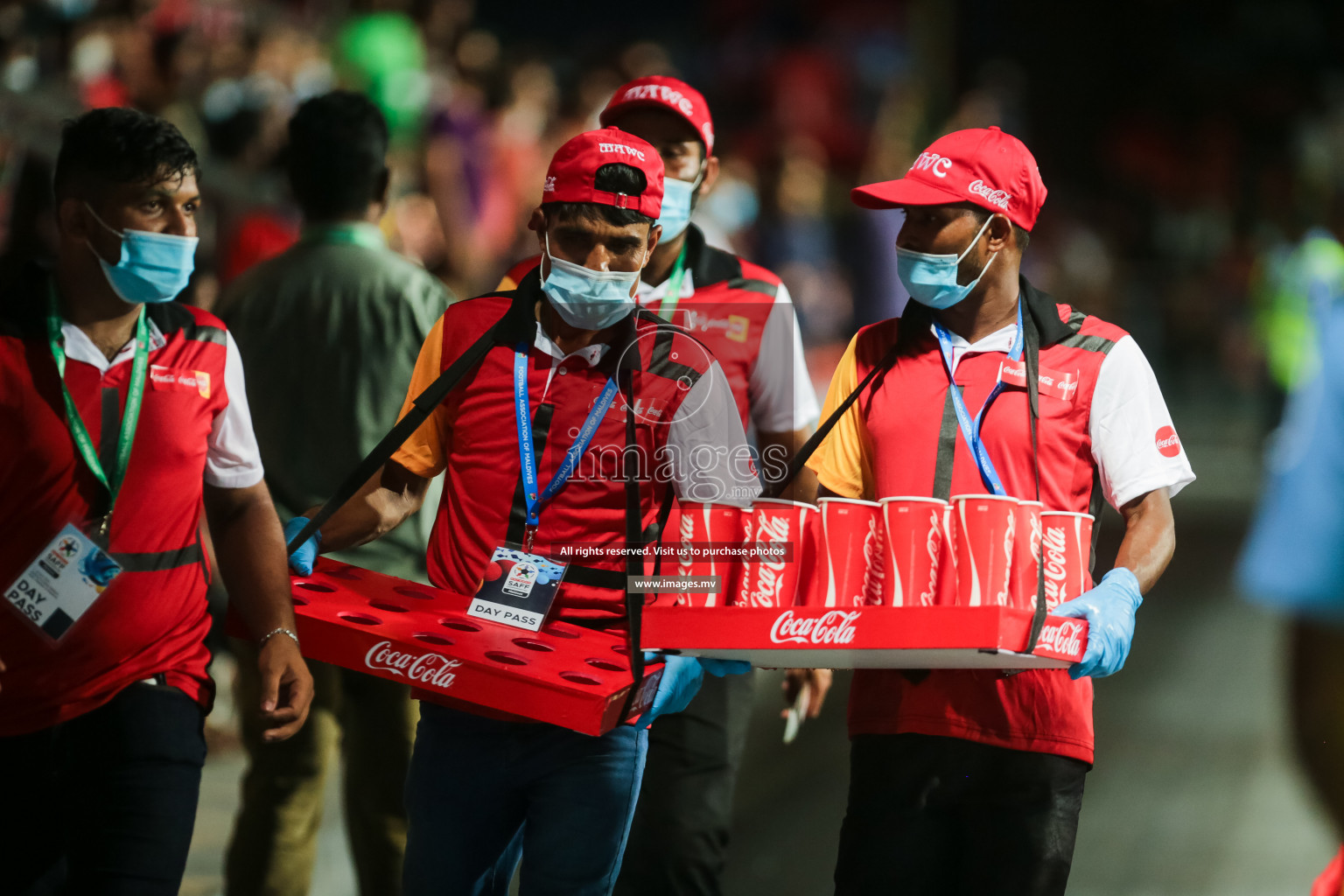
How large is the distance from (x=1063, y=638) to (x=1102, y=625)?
104 millimetres

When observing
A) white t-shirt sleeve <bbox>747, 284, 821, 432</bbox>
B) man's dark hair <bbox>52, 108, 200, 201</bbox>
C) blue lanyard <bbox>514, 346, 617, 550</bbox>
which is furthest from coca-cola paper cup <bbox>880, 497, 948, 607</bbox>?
man's dark hair <bbox>52, 108, 200, 201</bbox>

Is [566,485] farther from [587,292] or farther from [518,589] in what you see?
[587,292]

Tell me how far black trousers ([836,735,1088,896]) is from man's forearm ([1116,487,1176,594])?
17.2 inches

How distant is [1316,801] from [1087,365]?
57.4 inches

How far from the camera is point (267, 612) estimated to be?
3523 mm

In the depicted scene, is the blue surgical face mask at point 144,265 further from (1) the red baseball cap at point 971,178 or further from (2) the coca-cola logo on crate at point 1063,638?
(2) the coca-cola logo on crate at point 1063,638

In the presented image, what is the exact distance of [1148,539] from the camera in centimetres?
337

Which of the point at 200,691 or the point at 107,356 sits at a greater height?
the point at 107,356

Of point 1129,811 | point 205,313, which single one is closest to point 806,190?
point 1129,811

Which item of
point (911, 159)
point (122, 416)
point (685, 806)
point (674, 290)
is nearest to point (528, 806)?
point (685, 806)

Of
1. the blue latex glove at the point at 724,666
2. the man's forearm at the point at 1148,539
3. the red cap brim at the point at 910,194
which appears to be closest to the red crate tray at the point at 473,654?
the blue latex glove at the point at 724,666

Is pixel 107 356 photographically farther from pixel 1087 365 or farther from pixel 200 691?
pixel 1087 365

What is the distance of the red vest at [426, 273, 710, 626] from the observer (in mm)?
3414

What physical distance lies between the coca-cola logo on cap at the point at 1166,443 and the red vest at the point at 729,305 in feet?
3.89
